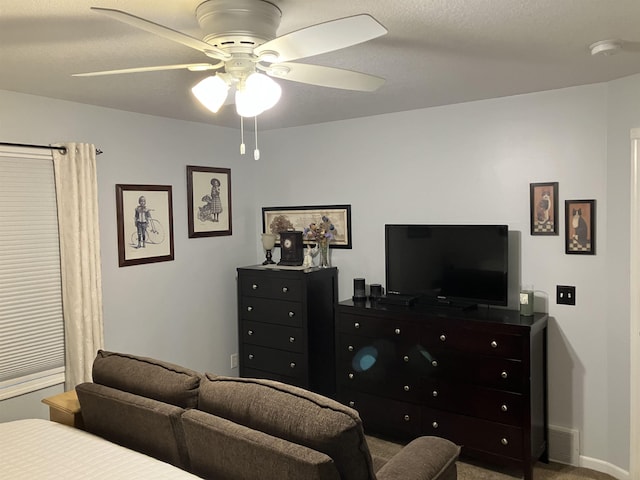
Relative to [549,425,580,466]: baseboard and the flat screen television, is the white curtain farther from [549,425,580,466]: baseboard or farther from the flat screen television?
[549,425,580,466]: baseboard

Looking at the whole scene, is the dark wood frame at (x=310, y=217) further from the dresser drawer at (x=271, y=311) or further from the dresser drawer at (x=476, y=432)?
the dresser drawer at (x=476, y=432)

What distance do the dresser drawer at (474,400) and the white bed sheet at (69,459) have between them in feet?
6.87

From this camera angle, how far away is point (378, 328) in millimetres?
3771

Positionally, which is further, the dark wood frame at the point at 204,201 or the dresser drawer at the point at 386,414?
the dark wood frame at the point at 204,201

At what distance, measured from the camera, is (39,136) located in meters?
3.34

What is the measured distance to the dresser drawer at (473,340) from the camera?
10.6ft

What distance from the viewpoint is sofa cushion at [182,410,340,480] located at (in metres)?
1.62

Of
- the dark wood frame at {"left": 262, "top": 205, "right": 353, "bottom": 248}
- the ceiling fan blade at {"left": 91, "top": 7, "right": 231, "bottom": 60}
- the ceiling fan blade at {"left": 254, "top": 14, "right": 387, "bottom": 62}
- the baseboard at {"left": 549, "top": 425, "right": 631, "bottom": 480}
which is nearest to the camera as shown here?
the ceiling fan blade at {"left": 91, "top": 7, "right": 231, "bottom": 60}

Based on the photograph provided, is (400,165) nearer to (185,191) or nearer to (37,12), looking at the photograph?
(185,191)

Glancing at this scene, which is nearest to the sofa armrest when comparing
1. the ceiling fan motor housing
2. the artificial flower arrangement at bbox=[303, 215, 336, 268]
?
the ceiling fan motor housing

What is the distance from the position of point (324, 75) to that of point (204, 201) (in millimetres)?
2621

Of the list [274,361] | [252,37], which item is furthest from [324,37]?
[274,361]

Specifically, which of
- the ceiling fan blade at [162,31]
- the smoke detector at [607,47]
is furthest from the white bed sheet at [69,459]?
the smoke detector at [607,47]

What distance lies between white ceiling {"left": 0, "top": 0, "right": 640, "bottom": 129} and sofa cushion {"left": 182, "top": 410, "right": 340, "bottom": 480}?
1.49 metres
